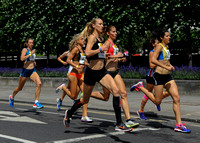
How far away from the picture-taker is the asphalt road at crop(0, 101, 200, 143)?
20.8 feet

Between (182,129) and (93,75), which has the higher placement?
(93,75)

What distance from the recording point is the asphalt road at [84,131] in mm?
6328

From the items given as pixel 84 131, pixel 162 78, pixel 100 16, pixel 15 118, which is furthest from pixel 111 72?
pixel 100 16

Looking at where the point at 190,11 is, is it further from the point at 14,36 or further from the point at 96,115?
the point at 14,36

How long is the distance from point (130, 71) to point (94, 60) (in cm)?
1123

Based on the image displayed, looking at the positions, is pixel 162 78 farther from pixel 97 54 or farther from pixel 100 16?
pixel 100 16

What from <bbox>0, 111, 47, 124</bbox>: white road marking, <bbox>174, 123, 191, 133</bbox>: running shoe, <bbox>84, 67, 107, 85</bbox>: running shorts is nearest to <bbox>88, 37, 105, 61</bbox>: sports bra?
<bbox>84, 67, 107, 85</bbox>: running shorts

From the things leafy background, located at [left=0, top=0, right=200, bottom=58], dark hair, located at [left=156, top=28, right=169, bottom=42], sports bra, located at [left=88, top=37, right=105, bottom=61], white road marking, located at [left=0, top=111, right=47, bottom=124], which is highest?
leafy background, located at [left=0, top=0, right=200, bottom=58]

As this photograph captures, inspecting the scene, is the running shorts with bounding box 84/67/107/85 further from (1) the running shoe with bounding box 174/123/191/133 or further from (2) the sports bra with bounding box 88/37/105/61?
(1) the running shoe with bounding box 174/123/191/133

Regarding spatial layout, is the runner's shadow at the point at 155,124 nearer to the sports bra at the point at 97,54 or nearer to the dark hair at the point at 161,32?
the dark hair at the point at 161,32

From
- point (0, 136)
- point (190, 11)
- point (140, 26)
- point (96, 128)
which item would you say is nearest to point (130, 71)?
point (140, 26)

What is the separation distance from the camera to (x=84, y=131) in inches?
280

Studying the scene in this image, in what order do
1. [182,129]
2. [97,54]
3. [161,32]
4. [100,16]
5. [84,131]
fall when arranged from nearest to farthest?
[97,54] → [182,129] → [84,131] → [161,32] → [100,16]

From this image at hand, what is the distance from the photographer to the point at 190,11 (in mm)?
18453
